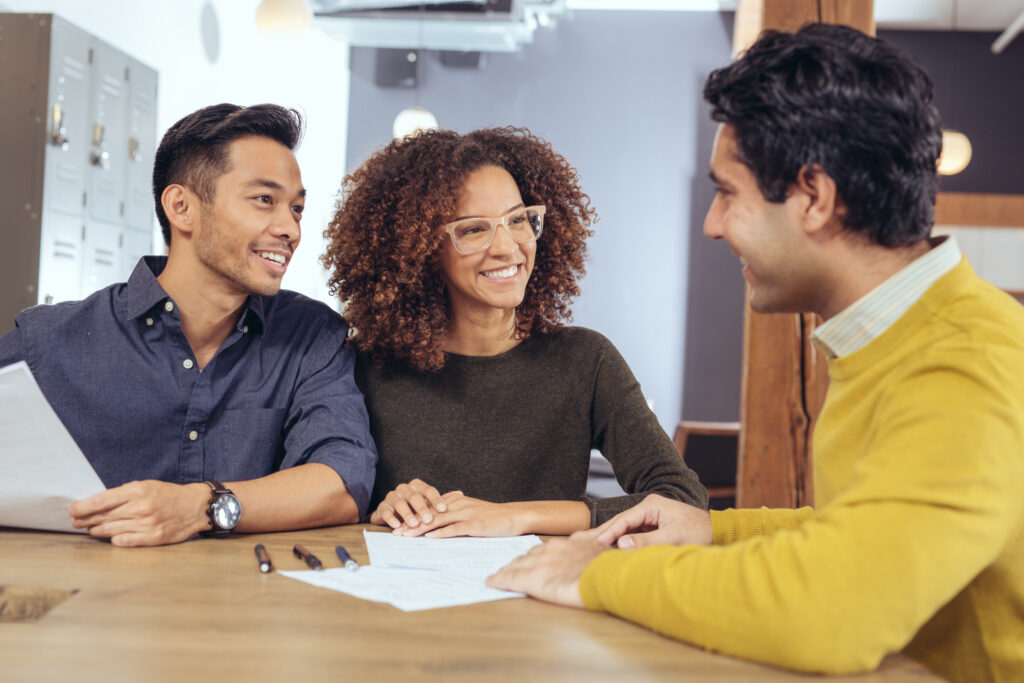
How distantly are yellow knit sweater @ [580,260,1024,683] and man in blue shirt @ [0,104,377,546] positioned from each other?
0.74 meters

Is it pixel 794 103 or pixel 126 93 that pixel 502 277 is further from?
pixel 126 93

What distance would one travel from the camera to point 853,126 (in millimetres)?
1005

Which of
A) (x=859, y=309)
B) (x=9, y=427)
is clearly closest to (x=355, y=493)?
(x=9, y=427)

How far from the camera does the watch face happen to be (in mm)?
1302

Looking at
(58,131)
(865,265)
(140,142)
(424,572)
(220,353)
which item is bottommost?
(424,572)

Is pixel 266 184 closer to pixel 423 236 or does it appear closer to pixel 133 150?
pixel 423 236

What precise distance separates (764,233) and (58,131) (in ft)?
11.4

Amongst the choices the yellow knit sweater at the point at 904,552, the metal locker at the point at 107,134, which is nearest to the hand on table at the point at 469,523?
the yellow knit sweater at the point at 904,552

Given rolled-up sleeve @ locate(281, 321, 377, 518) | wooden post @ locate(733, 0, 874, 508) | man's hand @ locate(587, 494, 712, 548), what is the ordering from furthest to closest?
wooden post @ locate(733, 0, 874, 508) → rolled-up sleeve @ locate(281, 321, 377, 518) → man's hand @ locate(587, 494, 712, 548)

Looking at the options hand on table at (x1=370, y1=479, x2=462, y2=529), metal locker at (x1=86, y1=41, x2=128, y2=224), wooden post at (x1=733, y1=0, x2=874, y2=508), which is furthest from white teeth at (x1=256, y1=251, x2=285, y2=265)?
metal locker at (x1=86, y1=41, x2=128, y2=224)

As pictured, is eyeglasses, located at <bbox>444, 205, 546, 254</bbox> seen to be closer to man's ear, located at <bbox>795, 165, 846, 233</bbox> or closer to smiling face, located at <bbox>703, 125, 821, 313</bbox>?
smiling face, located at <bbox>703, 125, 821, 313</bbox>

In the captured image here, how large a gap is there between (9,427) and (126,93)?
3575 mm

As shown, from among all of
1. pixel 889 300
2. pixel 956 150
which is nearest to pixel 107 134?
pixel 889 300

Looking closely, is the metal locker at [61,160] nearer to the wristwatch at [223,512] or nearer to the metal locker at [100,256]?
the metal locker at [100,256]
